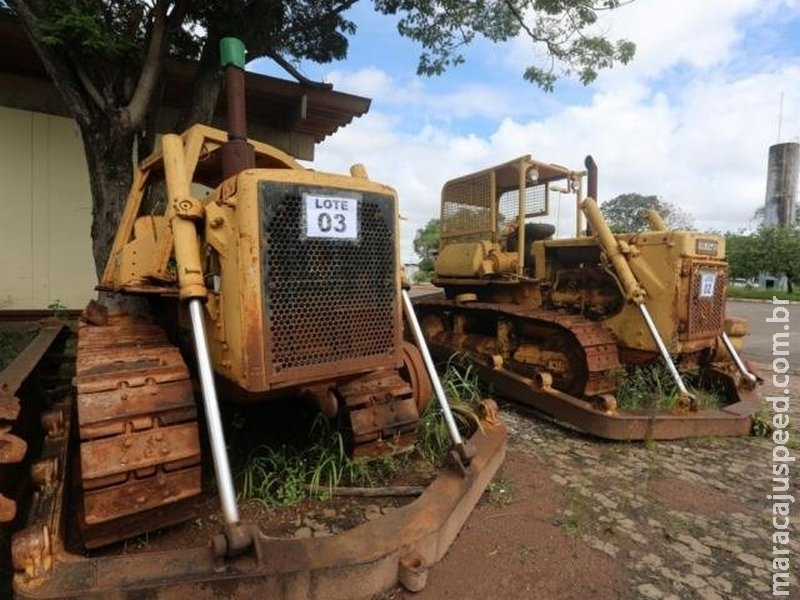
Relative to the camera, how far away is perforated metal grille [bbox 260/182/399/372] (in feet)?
7.25

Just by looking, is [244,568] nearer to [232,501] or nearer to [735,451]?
[232,501]

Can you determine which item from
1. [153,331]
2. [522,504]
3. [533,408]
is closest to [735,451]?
[533,408]

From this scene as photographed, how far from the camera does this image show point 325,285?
7.78 feet

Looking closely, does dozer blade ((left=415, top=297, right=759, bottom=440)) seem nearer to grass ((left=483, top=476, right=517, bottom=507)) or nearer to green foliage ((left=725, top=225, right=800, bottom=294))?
grass ((left=483, top=476, right=517, bottom=507))

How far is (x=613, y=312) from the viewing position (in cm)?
508

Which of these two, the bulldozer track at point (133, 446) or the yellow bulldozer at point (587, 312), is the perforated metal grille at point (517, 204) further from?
the bulldozer track at point (133, 446)

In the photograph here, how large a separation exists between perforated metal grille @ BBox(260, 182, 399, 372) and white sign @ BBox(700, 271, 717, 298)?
3469 mm

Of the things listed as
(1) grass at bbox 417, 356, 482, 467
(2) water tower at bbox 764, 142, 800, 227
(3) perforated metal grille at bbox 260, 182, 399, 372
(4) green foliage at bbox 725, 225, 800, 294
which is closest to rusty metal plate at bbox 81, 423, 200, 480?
(3) perforated metal grille at bbox 260, 182, 399, 372

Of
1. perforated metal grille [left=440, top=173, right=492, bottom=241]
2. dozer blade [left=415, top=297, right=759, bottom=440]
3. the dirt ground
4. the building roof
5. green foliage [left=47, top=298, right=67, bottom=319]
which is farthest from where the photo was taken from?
green foliage [left=47, top=298, right=67, bottom=319]

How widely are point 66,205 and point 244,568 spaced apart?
7.52 m

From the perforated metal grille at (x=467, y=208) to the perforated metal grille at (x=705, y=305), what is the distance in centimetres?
227

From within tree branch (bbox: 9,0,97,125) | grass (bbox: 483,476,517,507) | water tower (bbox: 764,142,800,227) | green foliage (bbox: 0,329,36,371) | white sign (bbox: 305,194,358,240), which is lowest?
grass (bbox: 483,476,517,507)

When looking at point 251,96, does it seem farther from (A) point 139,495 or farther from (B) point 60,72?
(A) point 139,495

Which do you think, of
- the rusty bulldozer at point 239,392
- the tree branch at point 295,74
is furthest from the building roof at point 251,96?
the rusty bulldozer at point 239,392
